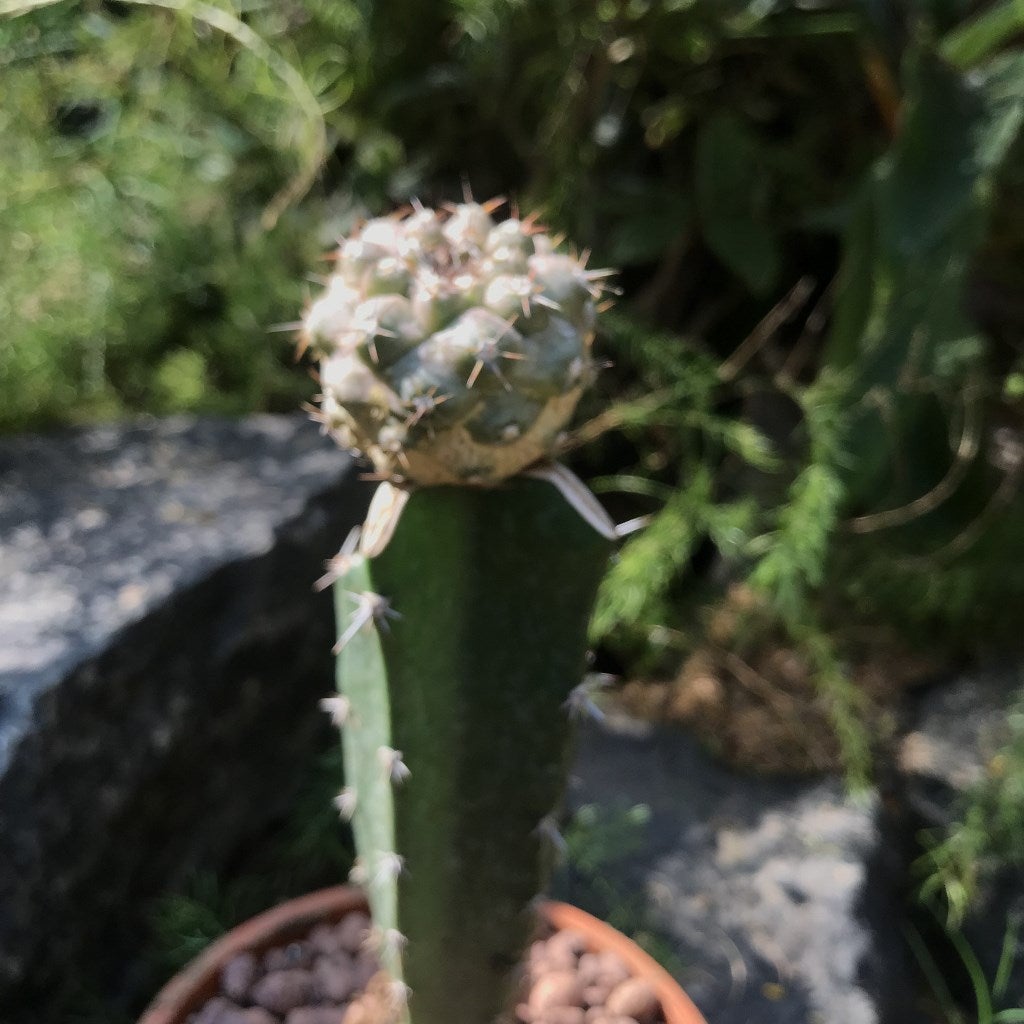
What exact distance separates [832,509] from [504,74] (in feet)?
2.63

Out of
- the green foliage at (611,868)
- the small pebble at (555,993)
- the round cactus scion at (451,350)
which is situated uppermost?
the round cactus scion at (451,350)

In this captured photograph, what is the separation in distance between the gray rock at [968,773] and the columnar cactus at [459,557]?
77cm

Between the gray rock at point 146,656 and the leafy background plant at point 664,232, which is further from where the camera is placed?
the leafy background plant at point 664,232

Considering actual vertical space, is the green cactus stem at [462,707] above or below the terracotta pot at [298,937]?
above

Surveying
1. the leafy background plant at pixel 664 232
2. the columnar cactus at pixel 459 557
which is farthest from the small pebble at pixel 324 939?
the leafy background plant at pixel 664 232

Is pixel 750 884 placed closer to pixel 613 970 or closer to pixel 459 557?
pixel 613 970

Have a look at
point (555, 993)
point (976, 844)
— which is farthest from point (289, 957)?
point (976, 844)

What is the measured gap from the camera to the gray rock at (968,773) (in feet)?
3.33

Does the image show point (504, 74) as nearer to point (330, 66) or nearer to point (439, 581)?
point (330, 66)

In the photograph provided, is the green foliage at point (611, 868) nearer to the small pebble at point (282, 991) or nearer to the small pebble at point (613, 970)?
the small pebble at point (613, 970)

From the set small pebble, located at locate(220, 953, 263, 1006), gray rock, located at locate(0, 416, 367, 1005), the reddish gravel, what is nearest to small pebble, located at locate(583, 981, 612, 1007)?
the reddish gravel

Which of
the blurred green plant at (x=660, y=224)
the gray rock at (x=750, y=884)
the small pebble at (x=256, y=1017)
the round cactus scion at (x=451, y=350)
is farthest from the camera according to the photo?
the blurred green plant at (x=660, y=224)

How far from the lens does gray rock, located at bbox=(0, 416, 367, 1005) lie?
735 millimetres

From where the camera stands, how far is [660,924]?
987mm
